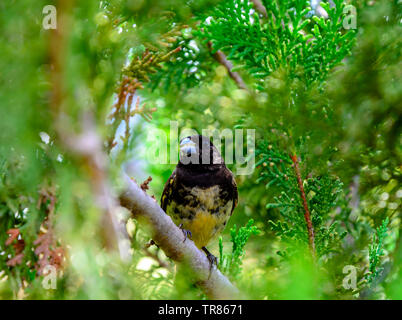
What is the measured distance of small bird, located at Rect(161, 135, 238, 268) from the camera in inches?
120

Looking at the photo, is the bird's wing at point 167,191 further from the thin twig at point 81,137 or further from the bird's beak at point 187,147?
the thin twig at point 81,137

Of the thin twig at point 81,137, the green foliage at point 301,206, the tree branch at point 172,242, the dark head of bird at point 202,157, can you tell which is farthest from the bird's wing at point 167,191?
the thin twig at point 81,137

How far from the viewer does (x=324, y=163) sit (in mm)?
2047

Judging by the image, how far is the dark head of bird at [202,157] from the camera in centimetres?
319

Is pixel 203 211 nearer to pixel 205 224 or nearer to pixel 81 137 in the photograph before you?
pixel 205 224

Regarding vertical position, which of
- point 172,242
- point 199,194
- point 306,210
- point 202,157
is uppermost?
point 202,157

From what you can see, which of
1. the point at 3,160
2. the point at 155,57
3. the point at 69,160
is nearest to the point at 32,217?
the point at 3,160

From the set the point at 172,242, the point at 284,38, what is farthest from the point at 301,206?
the point at 284,38

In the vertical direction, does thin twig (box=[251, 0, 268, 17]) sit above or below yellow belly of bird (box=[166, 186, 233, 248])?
above

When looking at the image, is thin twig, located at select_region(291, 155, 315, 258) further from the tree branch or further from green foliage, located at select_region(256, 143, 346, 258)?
the tree branch

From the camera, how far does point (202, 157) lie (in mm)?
3289

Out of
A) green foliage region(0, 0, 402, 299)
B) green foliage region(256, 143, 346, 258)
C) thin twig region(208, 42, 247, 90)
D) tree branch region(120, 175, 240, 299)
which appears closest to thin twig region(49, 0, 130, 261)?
green foliage region(0, 0, 402, 299)

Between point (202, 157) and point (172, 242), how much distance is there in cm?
142

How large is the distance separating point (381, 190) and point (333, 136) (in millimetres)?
790
